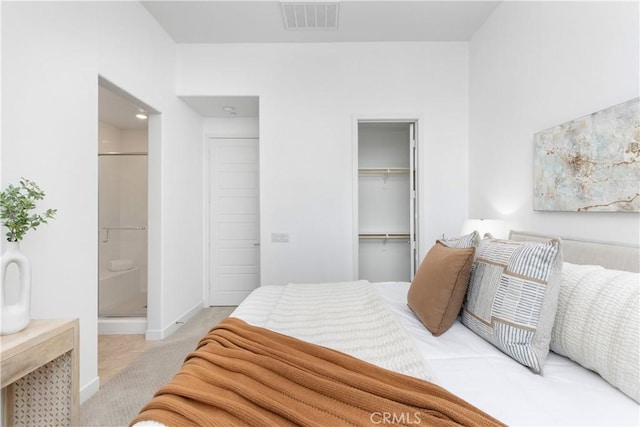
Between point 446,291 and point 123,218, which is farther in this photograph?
point 123,218

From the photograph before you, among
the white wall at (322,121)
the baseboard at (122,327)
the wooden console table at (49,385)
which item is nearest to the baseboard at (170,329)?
the baseboard at (122,327)

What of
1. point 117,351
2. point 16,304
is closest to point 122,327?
point 117,351

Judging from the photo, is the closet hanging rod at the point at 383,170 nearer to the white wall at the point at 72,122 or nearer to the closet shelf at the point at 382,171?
the closet shelf at the point at 382,171

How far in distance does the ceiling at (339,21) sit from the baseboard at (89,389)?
300 cm

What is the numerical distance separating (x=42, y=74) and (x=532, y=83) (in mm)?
3100

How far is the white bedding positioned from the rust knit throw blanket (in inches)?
5.3

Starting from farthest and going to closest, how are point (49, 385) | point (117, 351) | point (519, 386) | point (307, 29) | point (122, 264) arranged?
point (122, 264) < point (307, 29) < point (117, 351) < point (49, 385) < point (519, 386)

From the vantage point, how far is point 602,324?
1028 millimetres

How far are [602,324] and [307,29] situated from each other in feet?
10.3

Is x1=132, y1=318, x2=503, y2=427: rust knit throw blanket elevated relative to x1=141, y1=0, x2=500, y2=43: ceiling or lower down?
lower down

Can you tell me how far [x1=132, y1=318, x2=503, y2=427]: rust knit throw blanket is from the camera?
815 mm

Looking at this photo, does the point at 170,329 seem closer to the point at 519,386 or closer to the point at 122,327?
the point at 122,327

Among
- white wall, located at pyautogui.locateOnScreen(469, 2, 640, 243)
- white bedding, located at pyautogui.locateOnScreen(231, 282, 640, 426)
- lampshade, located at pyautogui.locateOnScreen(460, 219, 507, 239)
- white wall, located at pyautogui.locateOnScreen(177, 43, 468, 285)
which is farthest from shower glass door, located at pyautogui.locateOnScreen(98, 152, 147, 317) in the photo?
white wall, located at pyautogui.locateOnScreen(469, 2, 640, 243)

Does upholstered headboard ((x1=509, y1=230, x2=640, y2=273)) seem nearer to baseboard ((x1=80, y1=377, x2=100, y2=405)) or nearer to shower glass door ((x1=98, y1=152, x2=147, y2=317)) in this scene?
baseboard ((x1=80, y1=377, x2=100, y2=405))
